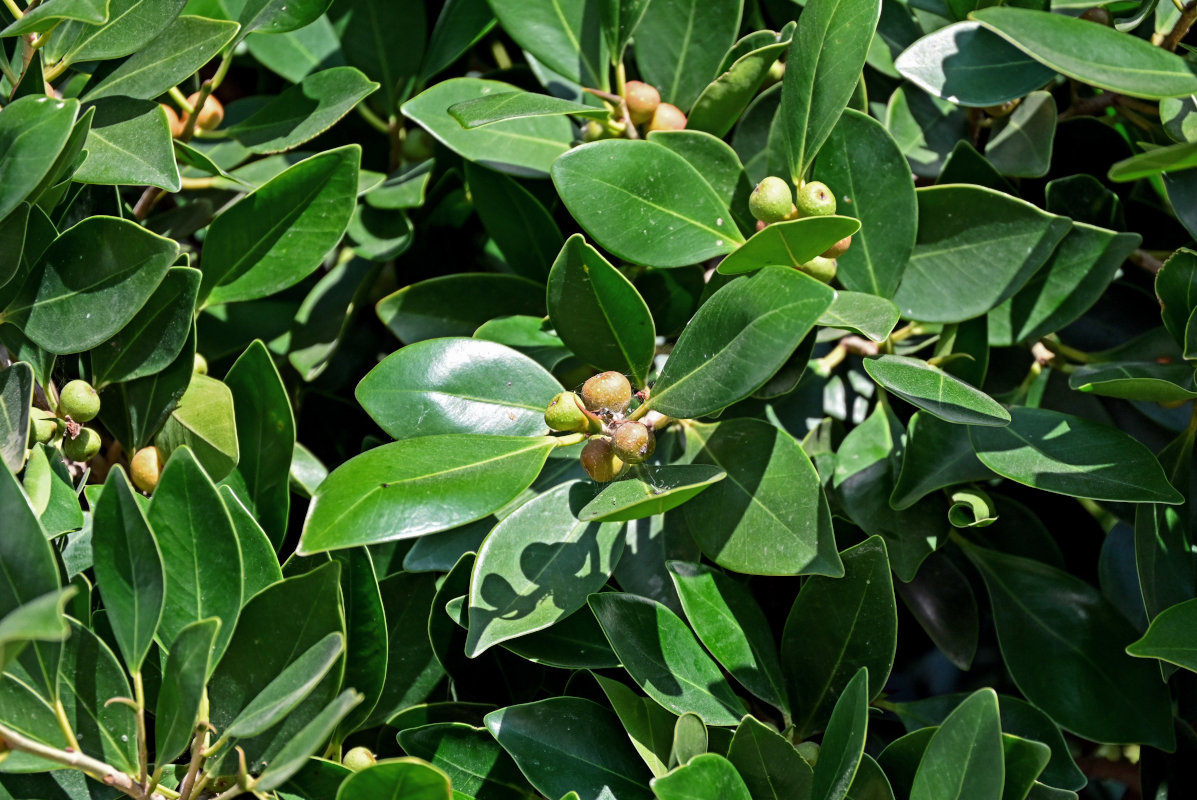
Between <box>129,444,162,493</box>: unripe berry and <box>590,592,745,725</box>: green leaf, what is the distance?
0.60 metres

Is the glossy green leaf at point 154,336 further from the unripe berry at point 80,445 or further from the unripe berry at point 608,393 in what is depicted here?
the unripe berry at point 608,393

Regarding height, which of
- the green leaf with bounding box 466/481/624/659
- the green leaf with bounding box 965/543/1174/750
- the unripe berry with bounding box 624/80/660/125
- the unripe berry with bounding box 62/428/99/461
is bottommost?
the green leaf with bounding box 965/543/1174/750

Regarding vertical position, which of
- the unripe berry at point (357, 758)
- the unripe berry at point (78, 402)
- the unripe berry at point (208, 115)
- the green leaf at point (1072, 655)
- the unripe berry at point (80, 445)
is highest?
the unripe berry at point (208, 115)

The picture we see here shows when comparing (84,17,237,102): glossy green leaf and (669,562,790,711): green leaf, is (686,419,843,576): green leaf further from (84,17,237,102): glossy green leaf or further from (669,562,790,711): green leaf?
(84,17,237,102): glossy green leaf

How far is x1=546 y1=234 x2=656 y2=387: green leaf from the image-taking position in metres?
1.05

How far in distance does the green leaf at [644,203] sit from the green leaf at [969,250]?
23 cm

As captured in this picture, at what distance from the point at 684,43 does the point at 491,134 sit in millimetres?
278

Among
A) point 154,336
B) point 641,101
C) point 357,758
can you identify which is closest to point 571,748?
point 357,758

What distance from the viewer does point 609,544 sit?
115 cm

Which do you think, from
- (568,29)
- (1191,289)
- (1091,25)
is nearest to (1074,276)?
(1191,289)

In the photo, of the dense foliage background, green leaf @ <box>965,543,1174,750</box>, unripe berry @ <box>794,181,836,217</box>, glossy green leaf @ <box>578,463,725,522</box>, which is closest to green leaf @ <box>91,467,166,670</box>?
the dense foliage background

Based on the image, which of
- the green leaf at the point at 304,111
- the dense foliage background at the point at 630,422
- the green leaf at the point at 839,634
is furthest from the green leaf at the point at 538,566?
the green leaf at the point at 304,111

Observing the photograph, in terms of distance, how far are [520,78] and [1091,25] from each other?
78 cm

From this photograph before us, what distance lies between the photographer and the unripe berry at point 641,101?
128cm
